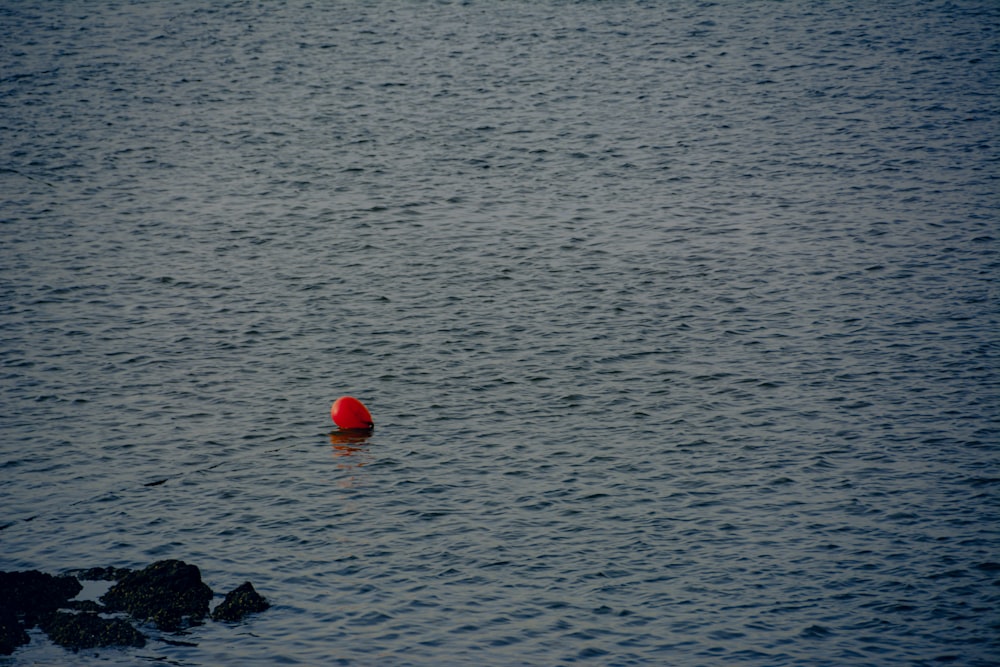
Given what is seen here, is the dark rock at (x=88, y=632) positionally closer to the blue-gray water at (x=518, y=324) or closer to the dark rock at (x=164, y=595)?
the blue-gray water at (x=518, y=324)

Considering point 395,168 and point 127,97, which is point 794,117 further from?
point 127,97

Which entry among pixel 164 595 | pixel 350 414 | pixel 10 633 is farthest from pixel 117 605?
pixel 350 414

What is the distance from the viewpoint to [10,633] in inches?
742

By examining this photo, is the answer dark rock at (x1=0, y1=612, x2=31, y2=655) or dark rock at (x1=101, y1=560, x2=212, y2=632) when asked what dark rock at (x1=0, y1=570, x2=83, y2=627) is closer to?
dark rock at (x1=0, y1=612, x2=31, y2=655)

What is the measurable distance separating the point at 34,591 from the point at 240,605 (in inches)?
132

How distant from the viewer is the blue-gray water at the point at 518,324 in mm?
20547

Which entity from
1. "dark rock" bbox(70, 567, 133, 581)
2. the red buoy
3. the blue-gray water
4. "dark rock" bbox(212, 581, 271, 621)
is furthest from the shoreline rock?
the red buoy

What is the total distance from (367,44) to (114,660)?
42.0 meters

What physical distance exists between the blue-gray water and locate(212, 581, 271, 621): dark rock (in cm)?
31

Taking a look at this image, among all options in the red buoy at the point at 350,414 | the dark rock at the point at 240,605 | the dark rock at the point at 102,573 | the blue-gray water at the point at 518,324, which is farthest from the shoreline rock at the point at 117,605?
the red buoy at the point at 350,414

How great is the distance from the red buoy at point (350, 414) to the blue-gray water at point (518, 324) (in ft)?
1.52

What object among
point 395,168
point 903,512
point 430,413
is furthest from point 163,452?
point 395,168

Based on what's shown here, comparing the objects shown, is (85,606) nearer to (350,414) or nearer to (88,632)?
(88,632)

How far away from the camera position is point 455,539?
22234 mm
